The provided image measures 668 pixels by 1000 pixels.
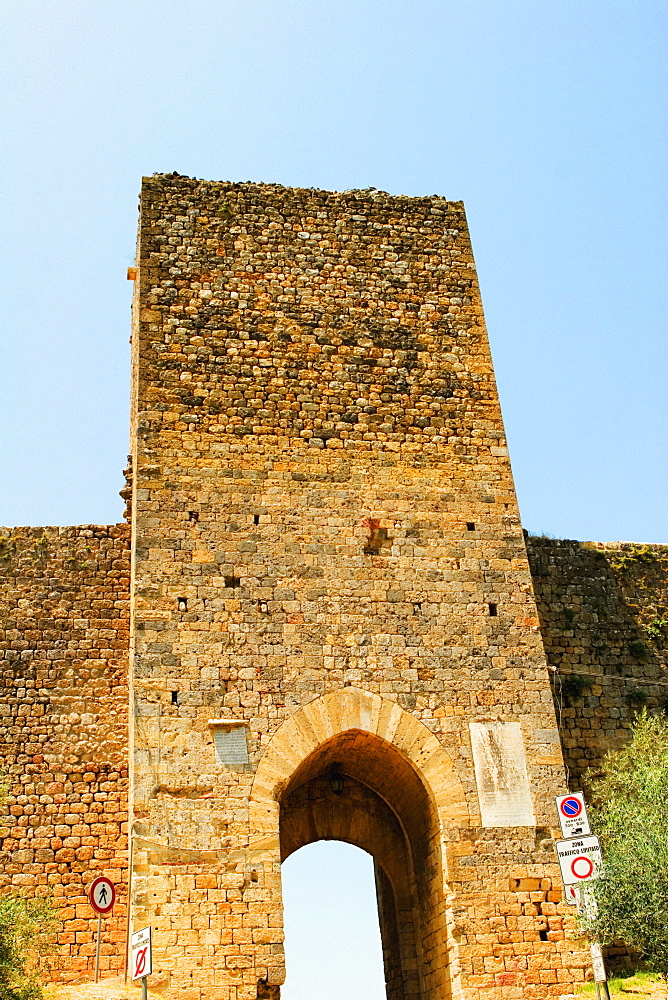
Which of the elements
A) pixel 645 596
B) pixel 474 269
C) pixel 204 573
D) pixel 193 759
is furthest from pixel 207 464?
pixel 645 596

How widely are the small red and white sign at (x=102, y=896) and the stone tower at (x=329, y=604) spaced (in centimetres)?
161

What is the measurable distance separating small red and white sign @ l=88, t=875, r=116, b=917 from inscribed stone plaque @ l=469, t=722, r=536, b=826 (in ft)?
13.0

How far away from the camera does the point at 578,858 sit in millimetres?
8023

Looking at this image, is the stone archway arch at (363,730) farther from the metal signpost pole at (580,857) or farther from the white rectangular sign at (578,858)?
the white rectangular sign at (578,858)

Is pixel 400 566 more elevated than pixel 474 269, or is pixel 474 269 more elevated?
pixel 474 269

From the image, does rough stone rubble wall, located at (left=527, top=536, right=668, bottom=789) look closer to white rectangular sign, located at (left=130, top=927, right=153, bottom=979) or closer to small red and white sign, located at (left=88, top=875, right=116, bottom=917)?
small red and white sign, located at (left=88, top=875, right=116, bottom=917)

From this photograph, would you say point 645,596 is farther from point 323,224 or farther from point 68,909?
point 68,909

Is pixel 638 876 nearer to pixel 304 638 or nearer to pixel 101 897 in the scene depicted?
pixel 304 638

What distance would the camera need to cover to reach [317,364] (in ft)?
40.0

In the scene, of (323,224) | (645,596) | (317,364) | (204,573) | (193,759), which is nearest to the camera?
(193,759)

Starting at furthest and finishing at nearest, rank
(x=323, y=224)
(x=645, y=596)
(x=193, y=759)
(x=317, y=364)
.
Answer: (x=645, y=596)
(x=323, y=224)
(x=317, y=364)
(x=193, y=759)

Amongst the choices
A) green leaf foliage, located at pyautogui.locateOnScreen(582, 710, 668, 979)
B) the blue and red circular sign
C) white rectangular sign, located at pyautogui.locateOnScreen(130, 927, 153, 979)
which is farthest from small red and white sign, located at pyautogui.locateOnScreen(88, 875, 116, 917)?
the blue and red circular sign

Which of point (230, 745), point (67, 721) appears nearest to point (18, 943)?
point (230, 745)

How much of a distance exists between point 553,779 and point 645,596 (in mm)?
4668
